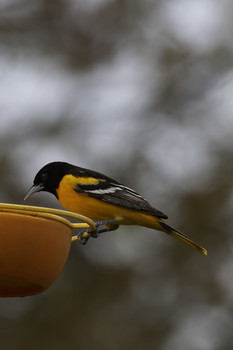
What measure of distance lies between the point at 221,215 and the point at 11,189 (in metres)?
2.38

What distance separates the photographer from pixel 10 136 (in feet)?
27.0

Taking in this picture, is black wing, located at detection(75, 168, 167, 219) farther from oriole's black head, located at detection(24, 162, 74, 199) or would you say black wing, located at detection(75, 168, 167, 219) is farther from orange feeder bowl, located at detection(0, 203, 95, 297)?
orange feeder bowl, located at detection(0, 203, 95, 297)

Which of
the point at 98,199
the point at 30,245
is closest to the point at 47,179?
the point at 98,199

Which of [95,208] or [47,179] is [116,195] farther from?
[47,179]

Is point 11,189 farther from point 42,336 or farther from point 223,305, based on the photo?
point 223,305

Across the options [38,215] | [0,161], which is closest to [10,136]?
[0,161]

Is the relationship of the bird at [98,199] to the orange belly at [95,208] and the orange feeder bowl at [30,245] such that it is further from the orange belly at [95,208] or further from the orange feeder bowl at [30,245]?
the orange feeder bowl at [30,245]

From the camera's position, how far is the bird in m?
4.03

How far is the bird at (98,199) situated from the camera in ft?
13.2

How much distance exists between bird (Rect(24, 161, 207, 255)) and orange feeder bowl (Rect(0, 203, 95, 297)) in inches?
42.7

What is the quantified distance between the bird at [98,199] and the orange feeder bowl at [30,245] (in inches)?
42.7

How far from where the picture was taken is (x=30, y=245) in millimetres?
2773

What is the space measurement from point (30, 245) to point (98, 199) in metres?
1.29

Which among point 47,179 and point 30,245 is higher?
point 47,179
